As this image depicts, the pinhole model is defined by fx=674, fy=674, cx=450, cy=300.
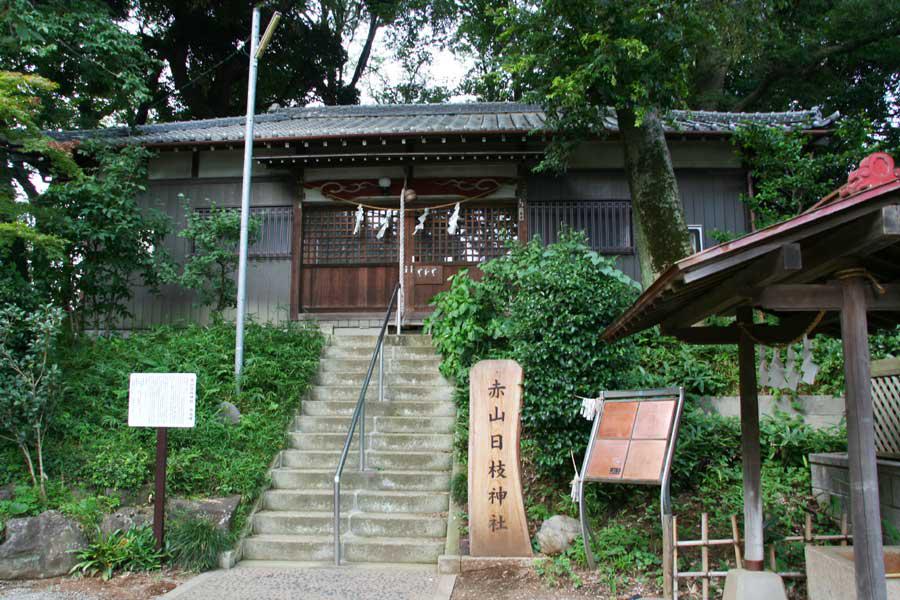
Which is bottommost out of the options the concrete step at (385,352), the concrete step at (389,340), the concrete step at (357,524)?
the concrete step at (357,524)

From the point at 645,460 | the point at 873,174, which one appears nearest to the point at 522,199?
the point at 645,460

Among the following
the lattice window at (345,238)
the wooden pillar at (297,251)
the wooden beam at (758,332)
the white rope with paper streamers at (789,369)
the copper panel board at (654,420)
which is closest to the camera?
the wooden beam at (758,332)

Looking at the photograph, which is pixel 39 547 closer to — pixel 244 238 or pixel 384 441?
pixel 384 441

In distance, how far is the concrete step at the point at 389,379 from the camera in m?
9.41

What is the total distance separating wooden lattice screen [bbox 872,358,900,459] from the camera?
5570mm

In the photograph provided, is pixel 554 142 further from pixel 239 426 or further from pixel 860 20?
pixel 860 20

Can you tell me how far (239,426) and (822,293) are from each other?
6611 millimetres

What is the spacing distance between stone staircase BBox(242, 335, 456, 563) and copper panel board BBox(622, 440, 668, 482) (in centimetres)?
212

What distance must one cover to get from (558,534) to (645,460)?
3.89ft

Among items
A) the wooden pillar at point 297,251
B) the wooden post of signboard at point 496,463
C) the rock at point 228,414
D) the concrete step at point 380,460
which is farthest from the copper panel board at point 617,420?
the wooden pillar at point 297,251

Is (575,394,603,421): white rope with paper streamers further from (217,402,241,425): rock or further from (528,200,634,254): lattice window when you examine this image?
(528,200,634,254): lattice window

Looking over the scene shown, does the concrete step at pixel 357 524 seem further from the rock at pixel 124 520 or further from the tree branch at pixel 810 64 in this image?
the tree branch at pixel 810 64

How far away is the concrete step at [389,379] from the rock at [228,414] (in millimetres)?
1409

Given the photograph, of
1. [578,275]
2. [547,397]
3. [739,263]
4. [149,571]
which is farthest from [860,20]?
[149,571]
